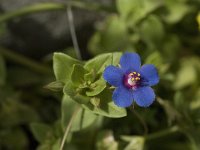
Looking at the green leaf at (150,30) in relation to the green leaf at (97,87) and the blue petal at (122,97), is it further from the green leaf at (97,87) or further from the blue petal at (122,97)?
the blue petal at (122,97)

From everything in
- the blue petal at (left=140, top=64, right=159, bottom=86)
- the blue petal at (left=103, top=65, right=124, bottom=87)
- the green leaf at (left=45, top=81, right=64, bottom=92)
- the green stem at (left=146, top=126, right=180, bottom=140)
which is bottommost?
the green stem at (left=146, top=126, right=180, bottom=140)

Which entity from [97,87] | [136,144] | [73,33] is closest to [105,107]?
[97,87]

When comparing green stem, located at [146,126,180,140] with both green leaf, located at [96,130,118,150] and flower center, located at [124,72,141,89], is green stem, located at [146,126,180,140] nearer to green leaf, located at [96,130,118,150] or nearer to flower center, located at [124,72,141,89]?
green leaf, located at [96,130,118,150]

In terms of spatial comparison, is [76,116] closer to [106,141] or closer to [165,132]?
[106,141]

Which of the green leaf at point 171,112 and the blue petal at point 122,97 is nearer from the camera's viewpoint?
the blue petal at point 122,97

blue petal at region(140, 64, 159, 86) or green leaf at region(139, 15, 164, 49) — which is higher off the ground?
green leaf at region(139, 15, 164, 49)

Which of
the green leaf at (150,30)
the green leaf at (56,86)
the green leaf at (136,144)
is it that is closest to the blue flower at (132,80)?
the green leaf at (56,86)

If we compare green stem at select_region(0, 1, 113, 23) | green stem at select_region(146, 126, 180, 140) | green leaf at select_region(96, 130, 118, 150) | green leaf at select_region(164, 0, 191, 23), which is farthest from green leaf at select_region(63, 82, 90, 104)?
green leaf at select_region(164, 0, 191, 23)
